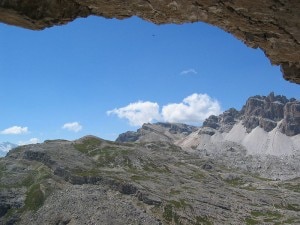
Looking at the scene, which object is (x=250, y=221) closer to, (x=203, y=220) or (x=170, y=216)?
(x=203, y=220)

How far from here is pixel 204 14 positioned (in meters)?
→ 15.9

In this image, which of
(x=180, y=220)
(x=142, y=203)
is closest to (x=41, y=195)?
(x=142, y=203)

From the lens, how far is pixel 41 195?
18750 cm

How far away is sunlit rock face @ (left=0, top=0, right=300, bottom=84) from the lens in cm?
1417

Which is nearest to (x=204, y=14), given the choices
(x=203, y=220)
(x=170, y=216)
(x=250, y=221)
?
(x=170, y=216)

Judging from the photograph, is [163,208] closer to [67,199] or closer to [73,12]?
[67,199]

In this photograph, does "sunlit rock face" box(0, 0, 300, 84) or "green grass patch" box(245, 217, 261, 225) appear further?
"green grass patch" box(245, 217, 261, 225)

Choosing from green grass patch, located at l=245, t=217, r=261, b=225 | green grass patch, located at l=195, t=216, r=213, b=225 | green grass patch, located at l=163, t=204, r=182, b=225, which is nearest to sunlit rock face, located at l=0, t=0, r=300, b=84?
green grass patch, located at l=163, t=204, r=182, b=225

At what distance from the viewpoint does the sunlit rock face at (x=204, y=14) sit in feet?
46.5

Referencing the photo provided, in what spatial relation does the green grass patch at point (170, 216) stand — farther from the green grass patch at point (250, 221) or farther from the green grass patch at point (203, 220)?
the green grass patch at point (250, 221)

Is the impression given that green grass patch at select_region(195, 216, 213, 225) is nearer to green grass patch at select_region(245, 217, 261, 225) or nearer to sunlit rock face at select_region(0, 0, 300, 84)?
green grass patch at select_region(245, 217, 261, 225)

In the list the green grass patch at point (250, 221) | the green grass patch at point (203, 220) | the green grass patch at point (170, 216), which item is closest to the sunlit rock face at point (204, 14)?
the green grass patch at point (170, 216)

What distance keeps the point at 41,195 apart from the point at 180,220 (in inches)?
2710

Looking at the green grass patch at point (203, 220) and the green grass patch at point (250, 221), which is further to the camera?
the green grass patch at point (250, 221)
